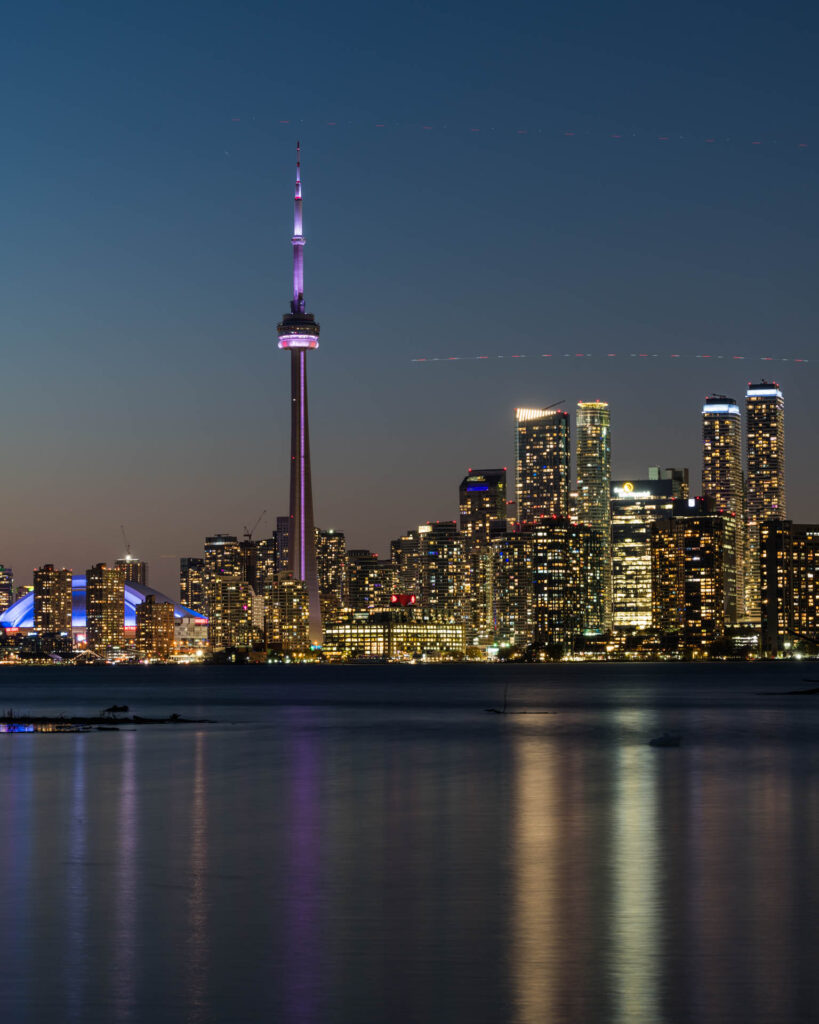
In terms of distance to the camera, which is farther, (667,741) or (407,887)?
(667,741)

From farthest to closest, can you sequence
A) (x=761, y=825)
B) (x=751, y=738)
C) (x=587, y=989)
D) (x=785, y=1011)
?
1. (x=751, y=738)
2. (x=761, y=825)
3. (x=587, y=989)
4. (x=785, y=1011)

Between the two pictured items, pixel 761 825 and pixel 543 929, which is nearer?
pixel 543 929

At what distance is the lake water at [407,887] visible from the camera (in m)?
21.1

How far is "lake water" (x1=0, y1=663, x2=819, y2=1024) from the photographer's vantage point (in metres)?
21.1

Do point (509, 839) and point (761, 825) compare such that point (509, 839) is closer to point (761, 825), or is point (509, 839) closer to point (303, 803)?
point (761, 825)

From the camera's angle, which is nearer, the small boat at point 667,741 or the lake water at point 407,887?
the lake water at point 407,887

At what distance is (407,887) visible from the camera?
31812mm

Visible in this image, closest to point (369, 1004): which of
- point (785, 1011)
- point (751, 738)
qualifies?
point (785, 1011)

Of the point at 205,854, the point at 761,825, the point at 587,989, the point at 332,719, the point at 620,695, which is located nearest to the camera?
the point at 587,989

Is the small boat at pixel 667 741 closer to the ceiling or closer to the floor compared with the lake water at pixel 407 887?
closer to the floor

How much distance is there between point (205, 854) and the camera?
123 ft

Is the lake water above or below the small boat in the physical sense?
above

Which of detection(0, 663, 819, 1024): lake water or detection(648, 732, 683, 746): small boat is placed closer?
detection(0, 663, 819, 1024): lake water

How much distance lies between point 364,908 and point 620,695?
151m
